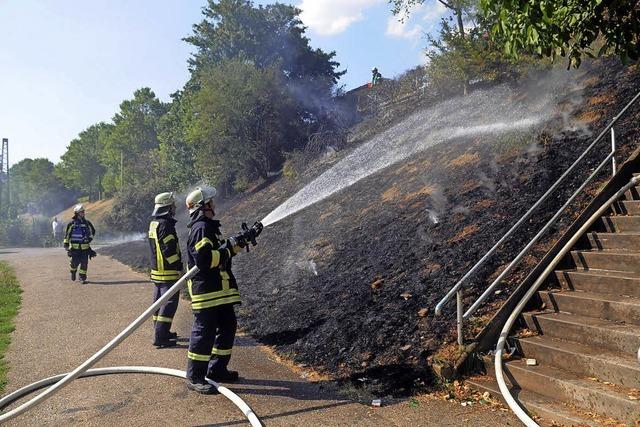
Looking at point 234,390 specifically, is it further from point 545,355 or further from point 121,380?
point 545,355

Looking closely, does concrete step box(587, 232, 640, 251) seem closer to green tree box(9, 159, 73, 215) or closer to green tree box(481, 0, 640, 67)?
green tree box(481, 0, 640, 67)

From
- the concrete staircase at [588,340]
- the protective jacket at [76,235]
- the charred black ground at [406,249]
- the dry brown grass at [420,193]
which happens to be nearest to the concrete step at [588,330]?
the concrete staircase at [588,340]

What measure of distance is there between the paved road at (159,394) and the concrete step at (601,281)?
164cm

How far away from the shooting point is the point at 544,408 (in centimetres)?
347

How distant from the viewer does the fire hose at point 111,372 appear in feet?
12.0

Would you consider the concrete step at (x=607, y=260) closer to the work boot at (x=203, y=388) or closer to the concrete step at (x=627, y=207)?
the concrete step at (x=627, y=207)

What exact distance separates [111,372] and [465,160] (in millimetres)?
7467

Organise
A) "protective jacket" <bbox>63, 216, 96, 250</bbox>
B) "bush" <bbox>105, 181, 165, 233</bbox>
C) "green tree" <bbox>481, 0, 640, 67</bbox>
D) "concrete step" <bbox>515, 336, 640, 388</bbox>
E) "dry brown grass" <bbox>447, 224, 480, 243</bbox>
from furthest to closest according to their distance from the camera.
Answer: "bush" <bbox>105, 181, 165, 233</bbox>, "protective jacket" <bbox>63, 216, 96, 250</bbox>, "dry brown grass" <bbox>447, 224, 480, 243</bbox>, "green tree" <bbox>481, 0, 640, 67</bbox>, "concrete step" <bbox>515, 336, 640, 388</bbox>

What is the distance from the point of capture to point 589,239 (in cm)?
507

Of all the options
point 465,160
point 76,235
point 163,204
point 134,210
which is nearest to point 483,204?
point 465,160

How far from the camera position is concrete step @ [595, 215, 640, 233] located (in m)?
4.89

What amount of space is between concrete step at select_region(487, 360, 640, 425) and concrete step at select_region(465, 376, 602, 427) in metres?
0.06

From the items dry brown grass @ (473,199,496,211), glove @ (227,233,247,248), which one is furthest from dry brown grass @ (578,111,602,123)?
glove @ (227,233,247,248)

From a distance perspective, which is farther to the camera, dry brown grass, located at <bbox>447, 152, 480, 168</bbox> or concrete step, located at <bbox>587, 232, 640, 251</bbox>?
dry brown grass, located at <bbox>447, 152, 480, 168</bbox>
